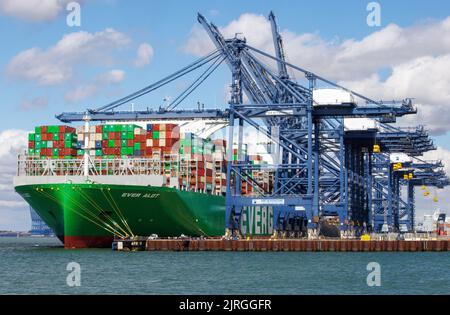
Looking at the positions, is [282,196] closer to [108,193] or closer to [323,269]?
[108,193]

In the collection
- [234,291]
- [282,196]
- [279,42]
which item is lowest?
[234,291]

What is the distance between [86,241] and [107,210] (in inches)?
148

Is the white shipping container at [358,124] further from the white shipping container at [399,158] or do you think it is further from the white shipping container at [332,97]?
the white shipping container at [399,158]

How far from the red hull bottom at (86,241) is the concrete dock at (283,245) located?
12.9 feet

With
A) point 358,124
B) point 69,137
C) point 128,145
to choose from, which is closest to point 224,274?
point 128,145

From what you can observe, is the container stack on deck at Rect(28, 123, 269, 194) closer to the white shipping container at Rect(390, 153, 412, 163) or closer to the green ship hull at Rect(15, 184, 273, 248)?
the green ship hull at Rect(15, 184, 273, 248)

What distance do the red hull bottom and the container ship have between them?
91 mm

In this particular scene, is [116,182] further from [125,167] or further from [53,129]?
[53,129]

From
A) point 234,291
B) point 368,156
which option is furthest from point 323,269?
point 368,156

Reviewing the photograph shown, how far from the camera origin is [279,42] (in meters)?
95.1

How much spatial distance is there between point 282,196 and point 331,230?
146ft

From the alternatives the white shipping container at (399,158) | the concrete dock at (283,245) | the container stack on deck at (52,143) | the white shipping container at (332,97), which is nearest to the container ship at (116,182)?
the container stack on deck at (52,143)

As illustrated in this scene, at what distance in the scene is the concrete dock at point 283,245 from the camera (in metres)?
71.8

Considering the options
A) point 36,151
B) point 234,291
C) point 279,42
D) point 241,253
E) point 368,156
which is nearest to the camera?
point 234,291
